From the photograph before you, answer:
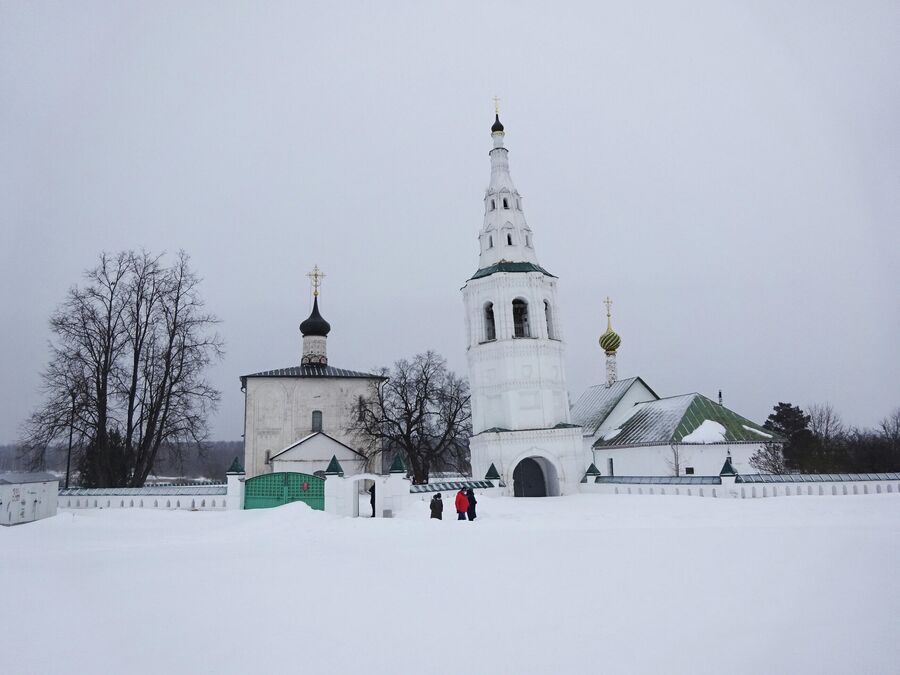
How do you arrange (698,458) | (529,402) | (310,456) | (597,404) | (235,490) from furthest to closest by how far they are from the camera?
(597,404), (310,456), (698,458), (529,402), (235,490)

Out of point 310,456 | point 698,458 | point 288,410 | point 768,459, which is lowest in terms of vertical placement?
point 768,459

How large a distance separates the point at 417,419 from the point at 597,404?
959cm

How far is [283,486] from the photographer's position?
17719mm

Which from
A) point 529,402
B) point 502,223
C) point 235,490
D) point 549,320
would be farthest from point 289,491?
point 502,223

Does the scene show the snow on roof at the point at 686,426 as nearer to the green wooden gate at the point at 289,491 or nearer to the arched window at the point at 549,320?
the arched window at the point at 549,320

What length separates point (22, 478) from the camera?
1563cm

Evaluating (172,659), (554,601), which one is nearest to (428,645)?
(554,601)

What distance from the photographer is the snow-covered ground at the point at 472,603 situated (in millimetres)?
5363

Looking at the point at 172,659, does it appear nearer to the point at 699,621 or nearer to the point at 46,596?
the point at 46,596

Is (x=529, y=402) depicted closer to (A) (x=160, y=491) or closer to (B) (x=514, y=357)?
(B) (x=514, y=357)

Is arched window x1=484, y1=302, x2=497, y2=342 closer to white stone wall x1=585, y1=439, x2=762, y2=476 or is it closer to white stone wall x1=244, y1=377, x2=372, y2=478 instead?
white stone wall x1=585, y1=439, x2=762, y2=476

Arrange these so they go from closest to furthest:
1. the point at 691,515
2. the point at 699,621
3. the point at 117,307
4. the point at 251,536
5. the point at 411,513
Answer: the point at 699,621
the point at 251,536
the point at 691,515
the point at 411,513
the point at 117,307

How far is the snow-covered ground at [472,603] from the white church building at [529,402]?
40.6ft

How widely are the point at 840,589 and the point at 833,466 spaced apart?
33557 millimetres
